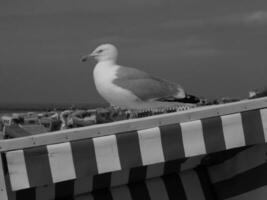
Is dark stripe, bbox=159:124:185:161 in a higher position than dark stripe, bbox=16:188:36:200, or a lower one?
higher

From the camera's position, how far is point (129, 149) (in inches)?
115

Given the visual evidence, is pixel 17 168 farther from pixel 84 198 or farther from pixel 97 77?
pixel 97 77

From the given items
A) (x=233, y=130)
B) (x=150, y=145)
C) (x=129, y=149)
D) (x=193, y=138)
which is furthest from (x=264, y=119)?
(x=129, y=149)

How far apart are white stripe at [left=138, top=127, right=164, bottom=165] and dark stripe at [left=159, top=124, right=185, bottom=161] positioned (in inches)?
0.9

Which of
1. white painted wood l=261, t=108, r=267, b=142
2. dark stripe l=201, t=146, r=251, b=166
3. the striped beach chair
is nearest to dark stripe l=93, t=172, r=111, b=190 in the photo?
the striped beach chair

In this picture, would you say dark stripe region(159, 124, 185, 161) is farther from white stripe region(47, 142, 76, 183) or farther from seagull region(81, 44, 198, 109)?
seagull region(81, 44, 198, 109)

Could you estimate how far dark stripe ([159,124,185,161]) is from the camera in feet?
9.64

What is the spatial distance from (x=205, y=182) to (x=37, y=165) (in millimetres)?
1182

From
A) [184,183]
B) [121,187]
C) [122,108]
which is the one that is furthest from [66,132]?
[122,108]

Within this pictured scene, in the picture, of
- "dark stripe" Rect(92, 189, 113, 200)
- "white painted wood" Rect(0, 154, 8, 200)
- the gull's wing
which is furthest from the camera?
the gull's wing

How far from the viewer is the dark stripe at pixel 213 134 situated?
300 centimetres

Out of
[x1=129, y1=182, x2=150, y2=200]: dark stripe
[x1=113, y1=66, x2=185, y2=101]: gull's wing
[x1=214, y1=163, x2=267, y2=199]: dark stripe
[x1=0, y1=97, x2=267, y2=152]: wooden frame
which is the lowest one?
[x1=214, y1=163, x2=267, y2=199]: dark stripe

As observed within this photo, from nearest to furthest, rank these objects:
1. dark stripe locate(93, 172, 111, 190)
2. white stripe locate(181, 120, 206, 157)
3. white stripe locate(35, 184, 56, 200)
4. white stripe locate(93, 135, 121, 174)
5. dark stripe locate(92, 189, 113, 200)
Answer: white stripe locate(93, 135, 121, 174) < white stripe locate(181, 120, 206, 157) < white stripe locate(35, 184, 56, 200) < dark stripe locate(93, 172, 111, 190) < dark stripe locate(92, 189, 113, 200)

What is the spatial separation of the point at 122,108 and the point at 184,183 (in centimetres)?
469
